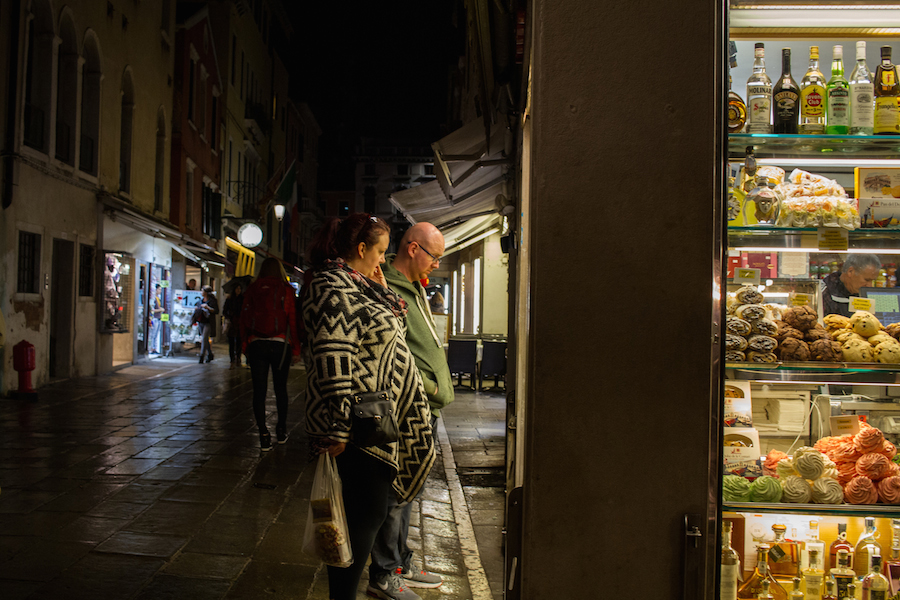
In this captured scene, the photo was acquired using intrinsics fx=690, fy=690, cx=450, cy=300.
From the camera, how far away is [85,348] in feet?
43.5

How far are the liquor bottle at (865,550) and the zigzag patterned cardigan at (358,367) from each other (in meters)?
1.75

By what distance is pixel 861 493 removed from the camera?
259 cm

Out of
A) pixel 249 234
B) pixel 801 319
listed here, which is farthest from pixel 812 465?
pixel 249 234

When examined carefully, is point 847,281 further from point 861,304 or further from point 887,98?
point 887,98

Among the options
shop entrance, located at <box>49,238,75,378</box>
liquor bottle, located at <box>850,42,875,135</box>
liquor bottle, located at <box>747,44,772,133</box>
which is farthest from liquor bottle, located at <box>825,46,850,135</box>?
shop entrance, located at <box>49,238,75,378</box>

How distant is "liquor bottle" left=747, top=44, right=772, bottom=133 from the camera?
8.71ft

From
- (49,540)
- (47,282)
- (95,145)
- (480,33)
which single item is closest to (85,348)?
(47,282)

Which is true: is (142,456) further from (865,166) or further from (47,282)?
(47,282)

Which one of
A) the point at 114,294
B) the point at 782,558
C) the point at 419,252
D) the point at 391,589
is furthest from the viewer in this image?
the point at 114,294

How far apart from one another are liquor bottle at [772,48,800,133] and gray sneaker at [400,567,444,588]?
110 inches

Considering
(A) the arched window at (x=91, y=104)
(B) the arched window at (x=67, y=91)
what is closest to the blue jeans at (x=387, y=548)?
(B) the arched window at (x=67, y=91)

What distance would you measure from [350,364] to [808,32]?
2.22 m

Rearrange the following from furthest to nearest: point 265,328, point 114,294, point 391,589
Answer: point 114,294 → point 265,328 → point 391,589

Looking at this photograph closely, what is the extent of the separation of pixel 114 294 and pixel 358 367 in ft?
43.6
